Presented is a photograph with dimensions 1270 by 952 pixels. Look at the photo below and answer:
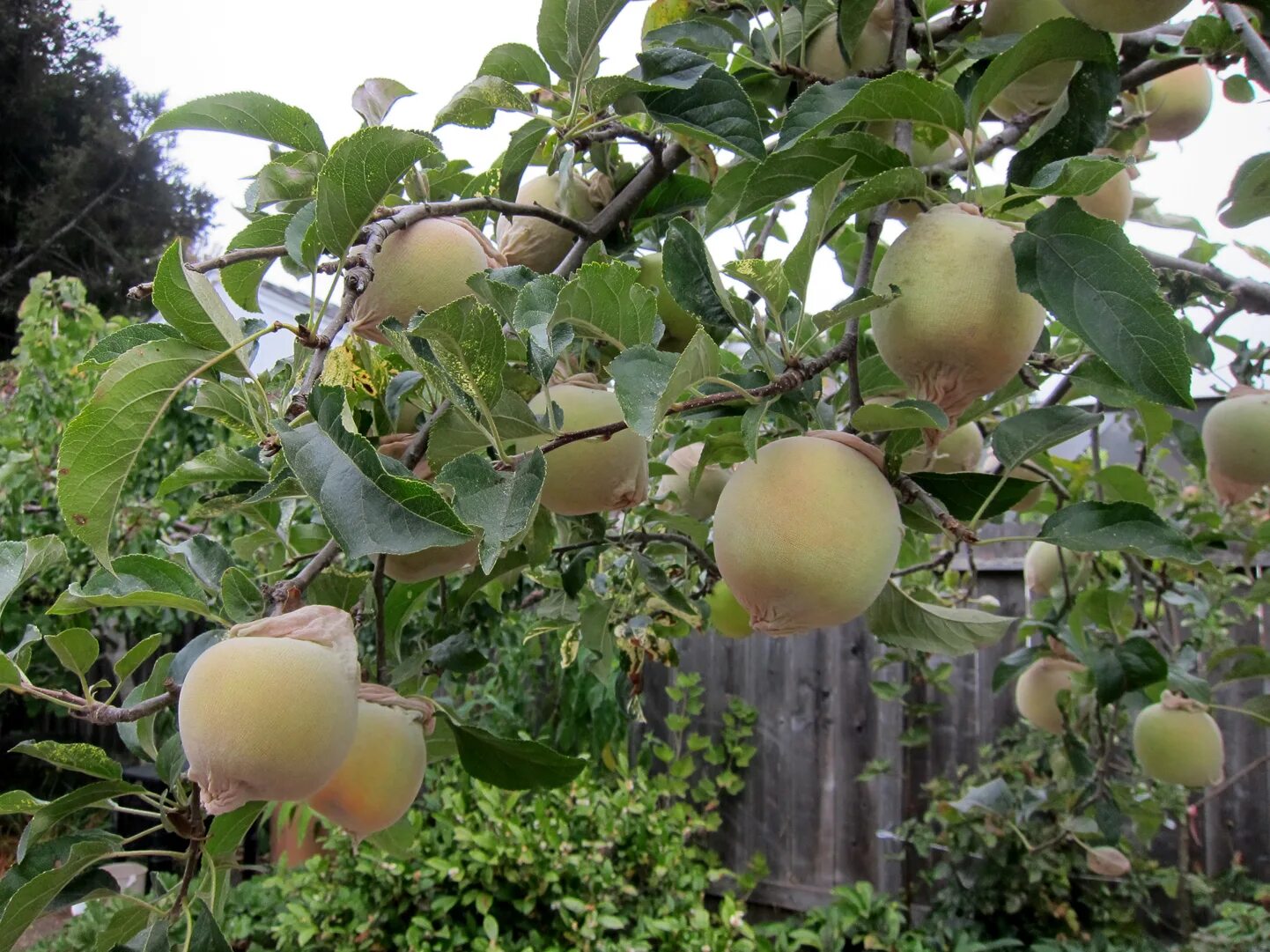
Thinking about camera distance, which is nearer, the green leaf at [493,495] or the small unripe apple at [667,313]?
the green leaf at [493,495]

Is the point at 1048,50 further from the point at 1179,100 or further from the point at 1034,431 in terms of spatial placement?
the point at 1179,100

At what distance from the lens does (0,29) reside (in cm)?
968

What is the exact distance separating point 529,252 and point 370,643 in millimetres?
503

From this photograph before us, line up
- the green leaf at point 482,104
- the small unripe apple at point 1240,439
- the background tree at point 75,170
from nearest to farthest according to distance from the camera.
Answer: the green leaf at point 482,104, the small unripe apple at point 1240,439, the background tree at point 75,170

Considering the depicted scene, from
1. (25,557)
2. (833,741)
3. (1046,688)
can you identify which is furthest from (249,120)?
(833,741)

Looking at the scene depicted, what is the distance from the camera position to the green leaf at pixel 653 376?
529 mm

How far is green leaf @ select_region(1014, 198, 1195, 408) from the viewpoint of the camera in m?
0.53

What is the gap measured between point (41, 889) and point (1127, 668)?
126 centimetres

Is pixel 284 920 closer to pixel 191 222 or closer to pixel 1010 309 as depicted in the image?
pixel 1010 309

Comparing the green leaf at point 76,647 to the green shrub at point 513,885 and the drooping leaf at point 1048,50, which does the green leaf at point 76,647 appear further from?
the green shrub at point 513,885

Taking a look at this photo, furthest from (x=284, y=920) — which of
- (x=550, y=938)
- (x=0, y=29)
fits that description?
(x=0, y=29)

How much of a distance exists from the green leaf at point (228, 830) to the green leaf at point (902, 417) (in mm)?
620

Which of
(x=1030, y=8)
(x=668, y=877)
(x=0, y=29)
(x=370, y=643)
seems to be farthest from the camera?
(x=0, y=29)

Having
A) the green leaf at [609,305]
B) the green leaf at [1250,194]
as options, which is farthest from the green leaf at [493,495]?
the green leaf at [1250,194]
